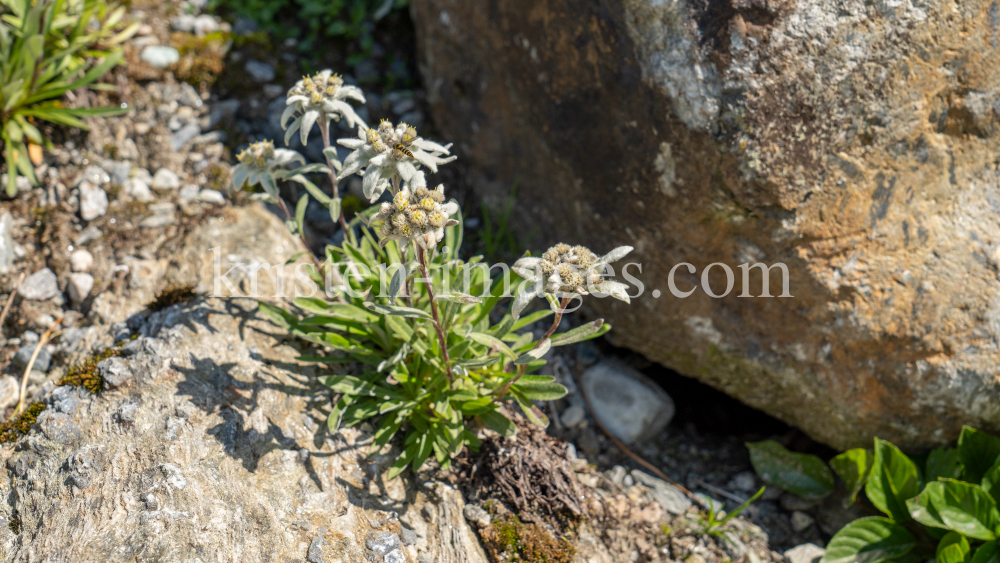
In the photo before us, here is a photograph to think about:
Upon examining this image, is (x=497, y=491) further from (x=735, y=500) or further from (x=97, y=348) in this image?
(x=97, y=348)

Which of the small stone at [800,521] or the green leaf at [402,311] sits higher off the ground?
the green leaf at [402,311]

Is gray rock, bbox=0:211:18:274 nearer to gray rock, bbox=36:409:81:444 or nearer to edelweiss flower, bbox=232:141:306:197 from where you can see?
gray rock, bbox=36:409:81:444

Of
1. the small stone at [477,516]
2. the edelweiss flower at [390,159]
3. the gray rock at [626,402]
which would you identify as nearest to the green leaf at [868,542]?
the gray rock at [626,402]

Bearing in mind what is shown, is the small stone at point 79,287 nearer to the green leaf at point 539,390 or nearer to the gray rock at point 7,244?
the gray rock at point 7,244

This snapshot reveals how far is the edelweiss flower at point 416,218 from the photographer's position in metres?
2.29

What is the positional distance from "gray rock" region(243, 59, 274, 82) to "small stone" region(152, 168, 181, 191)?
105 centimetres

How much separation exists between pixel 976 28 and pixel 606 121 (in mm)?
1888

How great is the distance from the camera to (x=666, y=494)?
12.3 ft

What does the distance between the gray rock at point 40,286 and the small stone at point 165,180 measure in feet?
2.71

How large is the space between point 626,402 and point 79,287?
3.42 metres

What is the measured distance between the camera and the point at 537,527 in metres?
3.11

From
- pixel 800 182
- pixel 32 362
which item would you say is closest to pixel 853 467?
pixel 800 182

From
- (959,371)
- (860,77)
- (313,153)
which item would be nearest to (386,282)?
(313,153)

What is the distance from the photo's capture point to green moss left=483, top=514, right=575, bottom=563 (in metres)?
3.01
